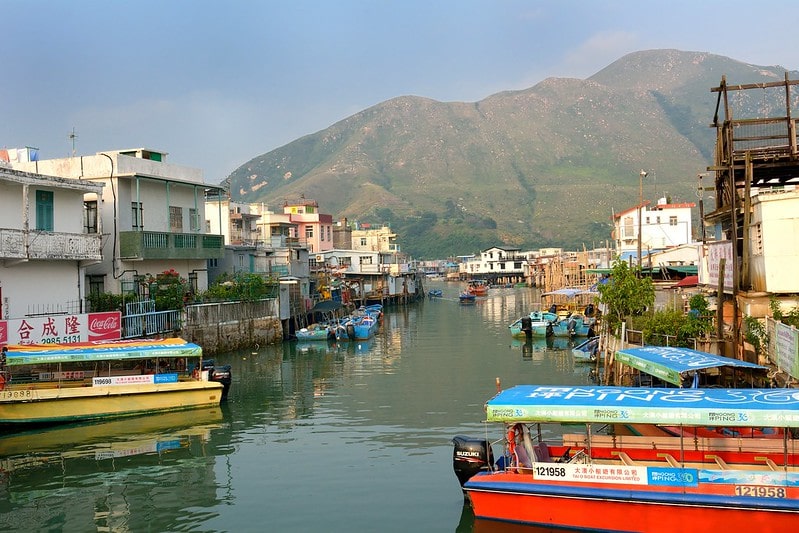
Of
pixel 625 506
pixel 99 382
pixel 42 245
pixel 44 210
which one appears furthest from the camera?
pixel 44 210

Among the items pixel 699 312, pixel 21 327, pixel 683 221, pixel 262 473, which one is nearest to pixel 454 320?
pixel 683 221

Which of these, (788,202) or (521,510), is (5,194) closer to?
(521,510)

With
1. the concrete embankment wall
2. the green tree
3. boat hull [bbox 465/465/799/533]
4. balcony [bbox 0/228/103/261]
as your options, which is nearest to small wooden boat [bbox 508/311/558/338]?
the concrete embankment wall

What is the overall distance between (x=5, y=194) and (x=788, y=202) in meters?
28.8

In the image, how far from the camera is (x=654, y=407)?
1406cm

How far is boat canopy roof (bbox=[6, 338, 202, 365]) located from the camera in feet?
80.4

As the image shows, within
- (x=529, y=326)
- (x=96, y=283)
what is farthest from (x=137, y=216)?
(x=529, y=326)

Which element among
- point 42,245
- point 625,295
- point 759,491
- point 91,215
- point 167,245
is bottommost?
point 759,491

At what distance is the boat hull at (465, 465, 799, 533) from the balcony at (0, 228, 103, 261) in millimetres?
22148

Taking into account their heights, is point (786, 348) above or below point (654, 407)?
above

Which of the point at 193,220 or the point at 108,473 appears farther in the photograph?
the point at 193,220

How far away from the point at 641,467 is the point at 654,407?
3.90 feet

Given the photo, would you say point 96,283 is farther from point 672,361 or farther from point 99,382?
point 672,361

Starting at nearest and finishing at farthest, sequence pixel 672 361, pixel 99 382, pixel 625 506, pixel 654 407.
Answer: pixel 625 506 → pixel 654 407 → pixel 672 361 → pixel 99 382
